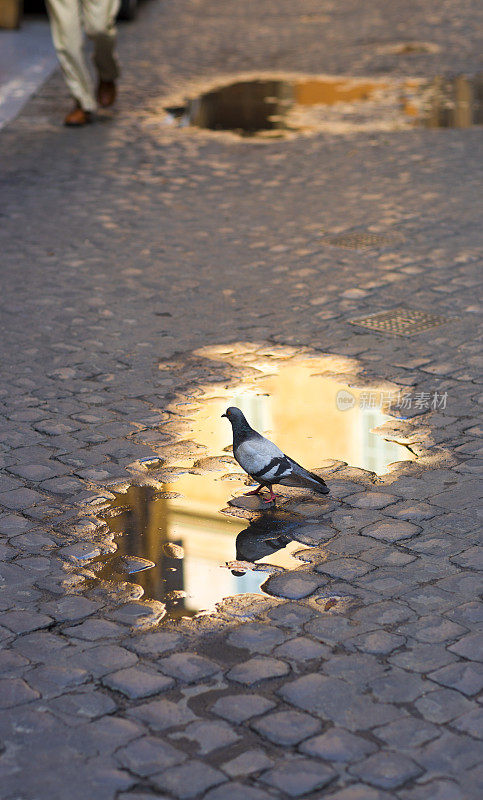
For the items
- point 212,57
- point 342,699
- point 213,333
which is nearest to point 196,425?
point 213,333

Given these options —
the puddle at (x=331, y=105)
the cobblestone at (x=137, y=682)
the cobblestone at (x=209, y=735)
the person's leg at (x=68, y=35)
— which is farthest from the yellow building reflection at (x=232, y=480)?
the puddle at (x=331, y=105)

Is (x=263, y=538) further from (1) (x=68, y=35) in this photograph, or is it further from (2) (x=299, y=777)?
(1) (x=68, y=35)

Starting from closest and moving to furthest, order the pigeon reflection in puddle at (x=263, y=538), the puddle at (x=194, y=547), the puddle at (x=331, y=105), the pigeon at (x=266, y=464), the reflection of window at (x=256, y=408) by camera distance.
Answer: the puddle at (x=194, y=547) → the pigeon reflection in puddle at (x=263, y=538) → the pigeon at (x=266, y=464) → the reflection of window at (x=256, y=408) → the puddle at (x=331, y=105)

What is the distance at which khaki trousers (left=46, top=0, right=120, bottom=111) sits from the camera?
39.2ft

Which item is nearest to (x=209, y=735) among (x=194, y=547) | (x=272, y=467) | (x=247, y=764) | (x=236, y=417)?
(x=247, y=764)

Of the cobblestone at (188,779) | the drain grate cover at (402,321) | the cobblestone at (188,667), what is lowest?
the cobblestone at (188,667)

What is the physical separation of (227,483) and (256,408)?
0.84 meters

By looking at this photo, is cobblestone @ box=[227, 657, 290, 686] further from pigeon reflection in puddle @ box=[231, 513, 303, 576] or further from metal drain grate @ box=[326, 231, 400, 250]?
metal drain grate @ box=[326, 231, 400, 250]

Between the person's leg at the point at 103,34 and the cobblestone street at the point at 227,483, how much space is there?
101 centimetres

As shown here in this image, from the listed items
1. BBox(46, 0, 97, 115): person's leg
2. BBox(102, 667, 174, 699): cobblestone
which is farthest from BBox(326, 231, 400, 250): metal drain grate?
BBox(102, 667, 174, 699): cobblestone

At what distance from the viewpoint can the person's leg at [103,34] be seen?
12.5 m

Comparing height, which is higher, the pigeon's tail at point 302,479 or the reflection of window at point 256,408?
the pigeon's tail at point 302,479

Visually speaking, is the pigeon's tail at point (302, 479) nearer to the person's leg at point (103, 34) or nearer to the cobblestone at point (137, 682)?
the cobblestone at point (137, 682)

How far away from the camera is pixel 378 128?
12.7m
